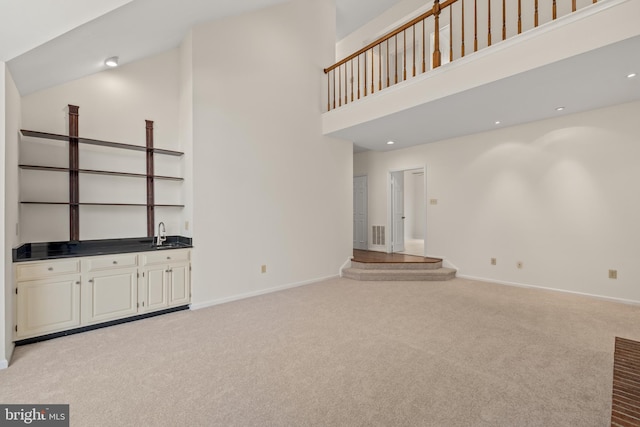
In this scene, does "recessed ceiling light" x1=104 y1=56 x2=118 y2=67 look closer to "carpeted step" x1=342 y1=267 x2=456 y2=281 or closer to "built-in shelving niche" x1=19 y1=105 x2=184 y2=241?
"built-in shelving niche" x1=19 y1=105 x2=184 y2=241

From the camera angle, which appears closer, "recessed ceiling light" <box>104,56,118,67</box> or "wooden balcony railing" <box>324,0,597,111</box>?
"recessed ceiling light" <box>104,56,118,67</box>

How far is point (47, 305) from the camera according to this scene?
2955mm

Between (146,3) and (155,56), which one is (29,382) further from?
(155,56)

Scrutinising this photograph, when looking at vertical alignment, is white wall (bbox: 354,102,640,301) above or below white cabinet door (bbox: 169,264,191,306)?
above

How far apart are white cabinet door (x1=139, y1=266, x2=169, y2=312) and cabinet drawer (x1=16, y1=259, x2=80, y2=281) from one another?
26.8 inches

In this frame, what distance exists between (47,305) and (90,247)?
2.55 ft

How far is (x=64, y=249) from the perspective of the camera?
332cm

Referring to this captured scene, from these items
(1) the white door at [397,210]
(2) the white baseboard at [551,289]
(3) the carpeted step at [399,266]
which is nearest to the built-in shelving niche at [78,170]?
(3) the carpeted step at [399,266]

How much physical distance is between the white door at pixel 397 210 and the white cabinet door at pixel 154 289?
5.02 meters

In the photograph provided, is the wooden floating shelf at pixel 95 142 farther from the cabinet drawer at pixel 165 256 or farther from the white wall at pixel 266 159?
the cabinet drawer at pixel 165 256

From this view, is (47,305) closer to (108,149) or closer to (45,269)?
(45,269)

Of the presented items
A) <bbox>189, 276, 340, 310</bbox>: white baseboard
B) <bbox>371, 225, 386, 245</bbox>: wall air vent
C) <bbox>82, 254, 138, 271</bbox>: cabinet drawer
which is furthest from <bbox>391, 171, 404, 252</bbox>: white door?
<bbox>82, 254, 138, 271</bbox>: cabinet drawer

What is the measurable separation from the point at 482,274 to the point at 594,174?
2323 millimetres

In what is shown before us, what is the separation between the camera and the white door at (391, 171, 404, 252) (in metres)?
7.11
